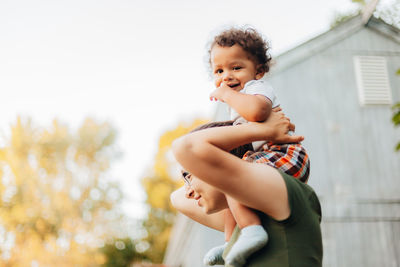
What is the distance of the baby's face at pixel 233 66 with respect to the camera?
67.5 inches

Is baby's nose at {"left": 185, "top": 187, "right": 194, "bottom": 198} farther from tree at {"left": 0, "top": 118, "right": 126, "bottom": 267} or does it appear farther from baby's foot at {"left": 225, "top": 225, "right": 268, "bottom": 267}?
tree at {"left": 0, "top": 118, "right": 126, "bottom": 267}

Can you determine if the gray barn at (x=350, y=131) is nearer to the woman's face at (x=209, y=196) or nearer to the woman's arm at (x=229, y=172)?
the woman's face at (x=209, y=196)

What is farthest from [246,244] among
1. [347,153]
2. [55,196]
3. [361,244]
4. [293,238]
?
[55,196]

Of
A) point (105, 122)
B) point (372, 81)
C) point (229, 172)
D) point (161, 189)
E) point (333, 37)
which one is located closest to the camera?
point (229, 172)

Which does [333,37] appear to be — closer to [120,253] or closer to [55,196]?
[120,253]

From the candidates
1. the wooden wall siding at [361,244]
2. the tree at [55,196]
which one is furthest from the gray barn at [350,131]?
the tree at [55,196]

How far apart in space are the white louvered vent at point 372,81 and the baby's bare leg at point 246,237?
696 cm

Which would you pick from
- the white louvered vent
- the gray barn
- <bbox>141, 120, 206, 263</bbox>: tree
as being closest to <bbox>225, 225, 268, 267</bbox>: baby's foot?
the gray barn

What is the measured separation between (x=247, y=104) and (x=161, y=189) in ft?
68.0

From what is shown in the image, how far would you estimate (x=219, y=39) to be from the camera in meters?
1.76

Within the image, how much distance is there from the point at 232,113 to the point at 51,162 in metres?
18.8

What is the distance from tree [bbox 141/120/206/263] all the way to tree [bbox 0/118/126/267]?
2.49 m

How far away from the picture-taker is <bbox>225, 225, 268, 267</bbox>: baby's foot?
130cm

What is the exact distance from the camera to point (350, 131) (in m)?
7.61
